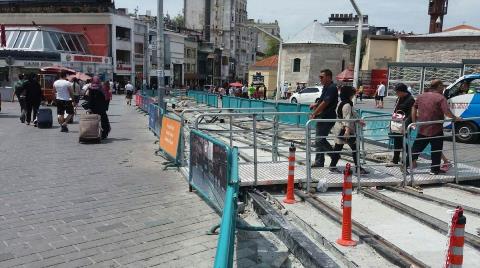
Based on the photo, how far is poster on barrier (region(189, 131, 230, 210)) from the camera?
18.5ft

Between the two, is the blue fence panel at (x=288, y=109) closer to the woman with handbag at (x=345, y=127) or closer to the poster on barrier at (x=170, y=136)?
the poster on barrier at (x=170, y=136)

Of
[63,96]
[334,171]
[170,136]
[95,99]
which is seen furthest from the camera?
[63,96]

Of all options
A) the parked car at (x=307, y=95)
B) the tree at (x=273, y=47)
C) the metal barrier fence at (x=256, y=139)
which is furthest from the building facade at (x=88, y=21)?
the tree at (x=273, y=47)

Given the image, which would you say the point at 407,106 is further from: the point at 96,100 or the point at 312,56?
the point at 312,56

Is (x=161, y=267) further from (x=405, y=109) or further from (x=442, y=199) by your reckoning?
(x=405, y=109)

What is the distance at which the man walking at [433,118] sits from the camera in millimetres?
7867

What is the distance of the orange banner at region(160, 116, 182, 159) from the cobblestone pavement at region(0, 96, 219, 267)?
1.40ft

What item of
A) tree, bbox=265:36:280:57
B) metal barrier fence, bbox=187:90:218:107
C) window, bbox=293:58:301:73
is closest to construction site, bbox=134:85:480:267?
metal barrier fence, bbox=187:90:218:107

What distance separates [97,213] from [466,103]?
1156 cm

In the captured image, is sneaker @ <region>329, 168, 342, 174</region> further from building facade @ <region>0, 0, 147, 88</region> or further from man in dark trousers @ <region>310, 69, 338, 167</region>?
building facade @ <region>0, 0, 147, 88</region>

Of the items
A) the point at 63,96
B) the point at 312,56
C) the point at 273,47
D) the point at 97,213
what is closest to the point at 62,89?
the point at 63,96

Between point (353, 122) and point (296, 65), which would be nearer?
point (353, 122)

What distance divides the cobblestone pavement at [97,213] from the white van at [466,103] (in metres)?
9.22

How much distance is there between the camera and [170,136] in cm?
963
